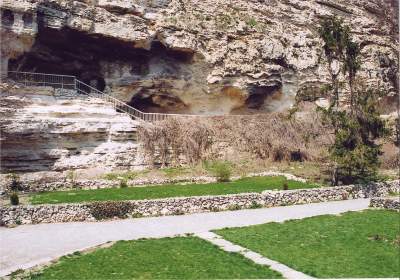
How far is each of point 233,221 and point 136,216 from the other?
4565mm

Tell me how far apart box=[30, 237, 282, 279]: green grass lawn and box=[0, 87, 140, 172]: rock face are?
1743 cm

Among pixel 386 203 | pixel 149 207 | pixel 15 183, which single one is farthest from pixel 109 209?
pixel 386 203

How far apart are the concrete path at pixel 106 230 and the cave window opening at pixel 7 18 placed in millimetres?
16340

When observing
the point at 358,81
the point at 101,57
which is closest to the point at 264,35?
the point at 358,81

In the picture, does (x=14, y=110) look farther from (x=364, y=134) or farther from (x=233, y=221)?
(x=364, y=134)

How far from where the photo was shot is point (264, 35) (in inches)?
1654

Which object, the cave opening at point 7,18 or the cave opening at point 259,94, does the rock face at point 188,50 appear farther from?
the cave opening at point 7,18

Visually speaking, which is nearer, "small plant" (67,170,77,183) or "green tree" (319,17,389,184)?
"green tree" (319,17,389,184)

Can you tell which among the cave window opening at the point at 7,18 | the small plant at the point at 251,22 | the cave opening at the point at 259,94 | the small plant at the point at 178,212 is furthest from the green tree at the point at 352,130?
the cave window opening at the point at 7,18

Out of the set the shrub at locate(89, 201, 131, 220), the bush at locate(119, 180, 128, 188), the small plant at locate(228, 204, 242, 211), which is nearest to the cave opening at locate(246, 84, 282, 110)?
the bush at locate(119, 180, 128, 188)

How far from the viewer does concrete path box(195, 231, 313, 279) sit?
1178cm

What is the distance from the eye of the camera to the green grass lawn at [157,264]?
11.9 metres

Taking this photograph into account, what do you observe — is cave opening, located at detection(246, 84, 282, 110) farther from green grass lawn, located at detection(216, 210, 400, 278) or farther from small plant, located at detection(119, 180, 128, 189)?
green grass lawn, located at detection(216, 210, 400, 278)

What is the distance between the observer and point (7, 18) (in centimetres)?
3022
